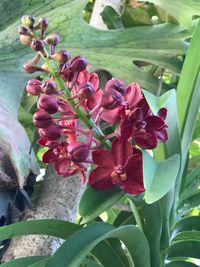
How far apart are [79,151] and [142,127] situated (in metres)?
0.07

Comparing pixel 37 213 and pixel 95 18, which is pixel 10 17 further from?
pixel 37 213

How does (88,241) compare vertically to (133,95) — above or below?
below

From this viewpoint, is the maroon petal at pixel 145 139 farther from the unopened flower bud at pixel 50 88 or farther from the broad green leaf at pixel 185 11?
the broad green leaf at pixel 185 11

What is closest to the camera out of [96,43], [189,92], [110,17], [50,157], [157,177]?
[157,177]

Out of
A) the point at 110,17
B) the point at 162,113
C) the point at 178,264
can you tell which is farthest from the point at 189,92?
the point at 110,17

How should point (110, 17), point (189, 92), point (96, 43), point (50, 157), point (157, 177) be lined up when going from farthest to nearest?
point (110, 17), point (96, 43), point (189, 92), point (50, 157), point (157, 177)

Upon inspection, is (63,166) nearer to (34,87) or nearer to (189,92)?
(34,87)

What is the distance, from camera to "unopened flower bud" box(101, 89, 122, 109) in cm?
56

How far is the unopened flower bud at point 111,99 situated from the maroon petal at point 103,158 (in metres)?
0.05

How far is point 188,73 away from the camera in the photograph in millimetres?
734

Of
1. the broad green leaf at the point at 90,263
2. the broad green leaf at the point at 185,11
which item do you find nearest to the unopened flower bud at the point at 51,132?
the broad green leaf at the point at 90,263

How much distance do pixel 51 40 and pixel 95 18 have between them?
514 millimetres

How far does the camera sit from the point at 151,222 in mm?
656

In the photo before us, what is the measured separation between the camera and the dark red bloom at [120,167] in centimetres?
56
